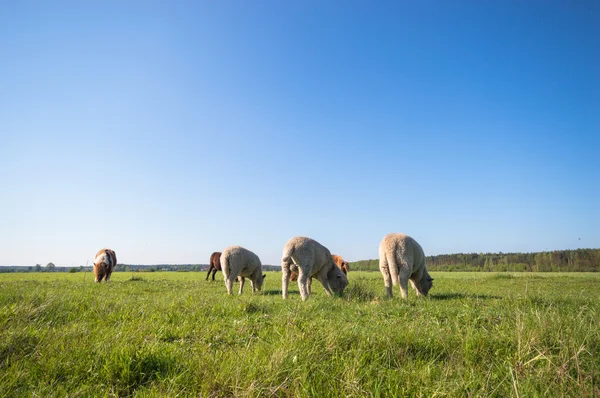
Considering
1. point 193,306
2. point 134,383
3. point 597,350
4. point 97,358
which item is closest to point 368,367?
point 134,383

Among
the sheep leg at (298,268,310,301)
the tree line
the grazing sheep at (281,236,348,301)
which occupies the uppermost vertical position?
the grazing sheep at (281,236,348,301)

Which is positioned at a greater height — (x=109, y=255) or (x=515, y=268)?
(x=109, y=255)

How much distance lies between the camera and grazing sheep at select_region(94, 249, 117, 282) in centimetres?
2002

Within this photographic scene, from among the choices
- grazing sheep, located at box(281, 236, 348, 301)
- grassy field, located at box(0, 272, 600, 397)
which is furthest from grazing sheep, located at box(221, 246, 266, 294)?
grassy field, located at box(0, 272, 600, 397)

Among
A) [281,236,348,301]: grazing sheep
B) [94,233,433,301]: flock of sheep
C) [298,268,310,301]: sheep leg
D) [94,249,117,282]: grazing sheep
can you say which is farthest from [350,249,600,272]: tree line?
[94,249,117,282]: grazing sheep

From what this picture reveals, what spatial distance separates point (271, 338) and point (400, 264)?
7.52 m

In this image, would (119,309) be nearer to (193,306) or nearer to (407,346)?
(193,306)

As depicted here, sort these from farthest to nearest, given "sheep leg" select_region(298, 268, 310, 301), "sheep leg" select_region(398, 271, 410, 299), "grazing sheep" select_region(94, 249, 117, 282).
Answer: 1. "grazing sheep" select_region(94, 249, 117, 282)
2. "sheep leg" select_region(398, 271, 410, 299)
3. "sheep leg" select_region(298, 268, 310, 301)

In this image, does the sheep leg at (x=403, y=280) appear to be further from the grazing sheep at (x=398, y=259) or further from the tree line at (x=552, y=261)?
the tree line at (x=552, y=261)

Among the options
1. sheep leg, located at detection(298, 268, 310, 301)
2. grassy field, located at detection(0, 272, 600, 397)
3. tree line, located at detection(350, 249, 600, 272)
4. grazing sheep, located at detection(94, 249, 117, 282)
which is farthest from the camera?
tree line, located at detection(350, 249, 600, 272)

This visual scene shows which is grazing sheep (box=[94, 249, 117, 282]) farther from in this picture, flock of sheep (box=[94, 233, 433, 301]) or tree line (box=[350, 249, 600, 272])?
tree line (box=[350, 249, 600, 272])

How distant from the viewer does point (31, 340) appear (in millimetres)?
3609

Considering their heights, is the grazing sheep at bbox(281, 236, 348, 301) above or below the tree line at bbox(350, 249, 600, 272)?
above

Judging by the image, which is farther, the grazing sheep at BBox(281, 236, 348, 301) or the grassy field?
the grazing sheep at BBox(281, 236, 348, 301)
